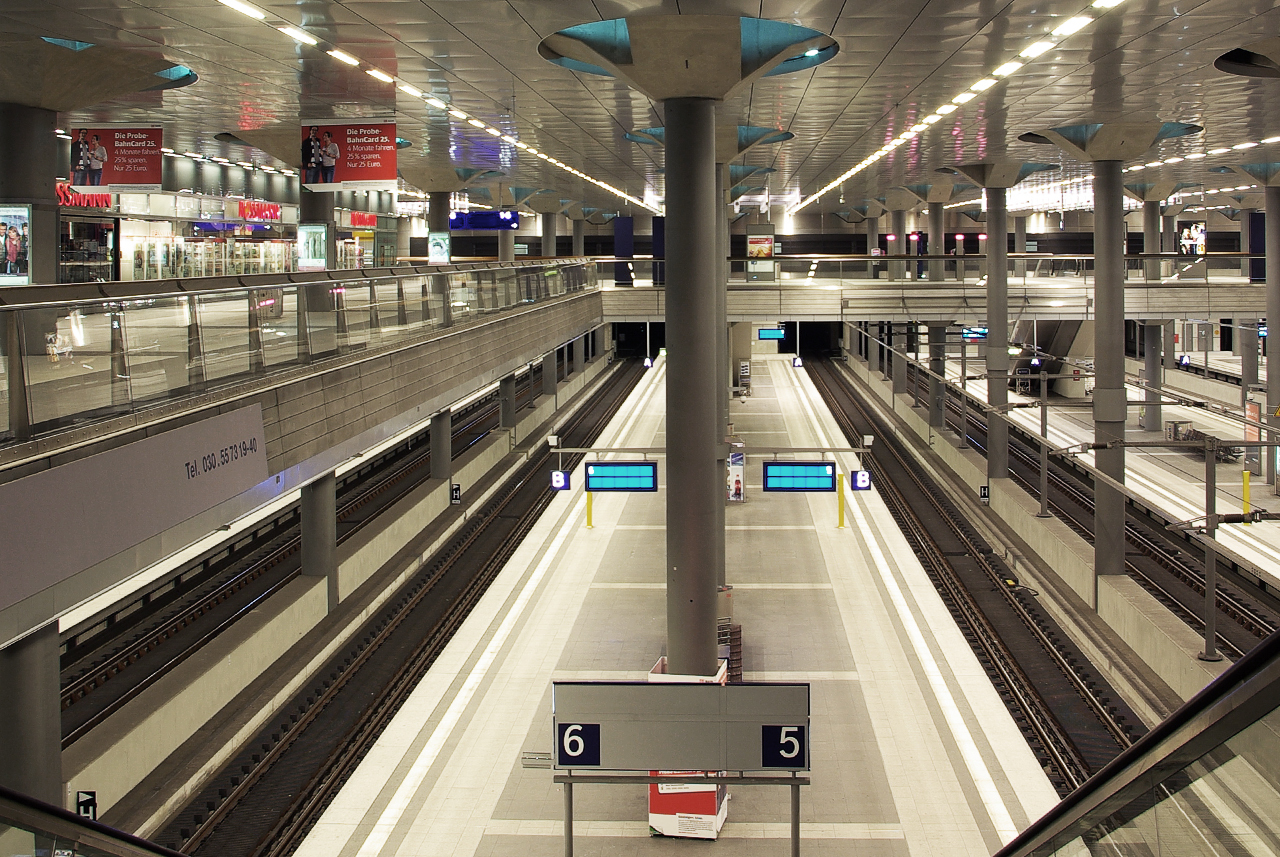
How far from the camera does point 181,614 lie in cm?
1460

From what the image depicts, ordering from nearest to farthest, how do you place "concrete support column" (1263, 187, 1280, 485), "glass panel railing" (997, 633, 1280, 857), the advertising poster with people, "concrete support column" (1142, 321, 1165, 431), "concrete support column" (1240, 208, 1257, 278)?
1. "glass panel railing" (997, 633, 1280, 857)
2. the advertising poster with people
3. "concrete support column" (1263, 187, 1280, 485)
4. "concrete support column" (1142, 321, 1165, 431)
5. "concrete support column" (1240, 208, 1257, 278)

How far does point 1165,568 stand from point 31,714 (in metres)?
17.5

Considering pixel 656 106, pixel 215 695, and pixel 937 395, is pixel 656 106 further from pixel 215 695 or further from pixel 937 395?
pixel 937 395

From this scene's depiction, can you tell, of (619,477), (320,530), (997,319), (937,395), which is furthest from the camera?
(937,395)

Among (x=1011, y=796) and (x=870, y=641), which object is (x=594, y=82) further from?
(x=1011, y=796)

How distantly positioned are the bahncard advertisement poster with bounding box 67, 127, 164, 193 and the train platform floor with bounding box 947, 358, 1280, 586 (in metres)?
13.9

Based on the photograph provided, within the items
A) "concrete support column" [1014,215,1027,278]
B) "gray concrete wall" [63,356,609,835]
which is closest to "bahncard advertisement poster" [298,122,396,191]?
"gray concrete wall" [63,356,609,835]

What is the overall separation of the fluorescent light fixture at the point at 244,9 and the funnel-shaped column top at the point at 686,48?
2584 mm

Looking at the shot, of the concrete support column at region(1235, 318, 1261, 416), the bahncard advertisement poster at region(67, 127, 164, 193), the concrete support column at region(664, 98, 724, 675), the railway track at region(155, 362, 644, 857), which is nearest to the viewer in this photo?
the railway track at region(155, 362, 644, 857)

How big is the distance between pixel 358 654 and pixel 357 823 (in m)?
4.76

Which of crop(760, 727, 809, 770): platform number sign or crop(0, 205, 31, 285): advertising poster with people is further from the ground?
crop(0, 205, 31, 285): advertising poster with people

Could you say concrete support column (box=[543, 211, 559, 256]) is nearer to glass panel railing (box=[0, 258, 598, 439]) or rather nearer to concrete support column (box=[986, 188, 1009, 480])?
concrete support column (box=[986, 188, 1009, 480])

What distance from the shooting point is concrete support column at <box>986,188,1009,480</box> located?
23266 mm

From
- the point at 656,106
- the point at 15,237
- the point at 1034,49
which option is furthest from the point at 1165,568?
the point at 15,237
